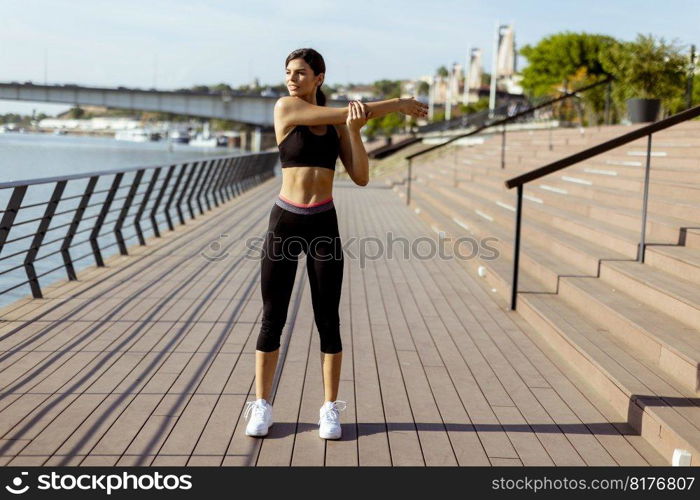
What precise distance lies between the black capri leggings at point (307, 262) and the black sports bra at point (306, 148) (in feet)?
0.62

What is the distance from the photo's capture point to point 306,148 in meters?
3.63

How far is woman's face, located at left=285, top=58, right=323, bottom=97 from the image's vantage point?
3.60 metres

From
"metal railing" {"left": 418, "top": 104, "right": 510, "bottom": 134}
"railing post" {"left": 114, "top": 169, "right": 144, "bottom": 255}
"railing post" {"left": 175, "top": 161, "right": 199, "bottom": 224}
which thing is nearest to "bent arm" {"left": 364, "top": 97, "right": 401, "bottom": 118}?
"railing post" {"left": 114, "top": 169, "right": 144, "bottom": 255}

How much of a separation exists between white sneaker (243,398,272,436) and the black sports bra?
1.15m

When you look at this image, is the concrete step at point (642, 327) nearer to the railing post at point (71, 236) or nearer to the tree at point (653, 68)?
the railing post at point (71, 236)

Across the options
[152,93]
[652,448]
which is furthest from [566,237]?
[152,93]

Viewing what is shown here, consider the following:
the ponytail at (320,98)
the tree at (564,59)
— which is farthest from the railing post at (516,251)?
the tree at (564,59)

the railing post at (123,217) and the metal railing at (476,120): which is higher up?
the metal railing at (476,120)

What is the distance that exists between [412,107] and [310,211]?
2.13 feet

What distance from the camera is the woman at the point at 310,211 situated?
142 inches

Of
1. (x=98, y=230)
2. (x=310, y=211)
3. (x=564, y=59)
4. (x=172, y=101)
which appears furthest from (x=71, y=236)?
(x=564, y=59)

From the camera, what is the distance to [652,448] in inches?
147

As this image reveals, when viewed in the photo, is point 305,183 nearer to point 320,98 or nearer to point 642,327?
point 320,98
